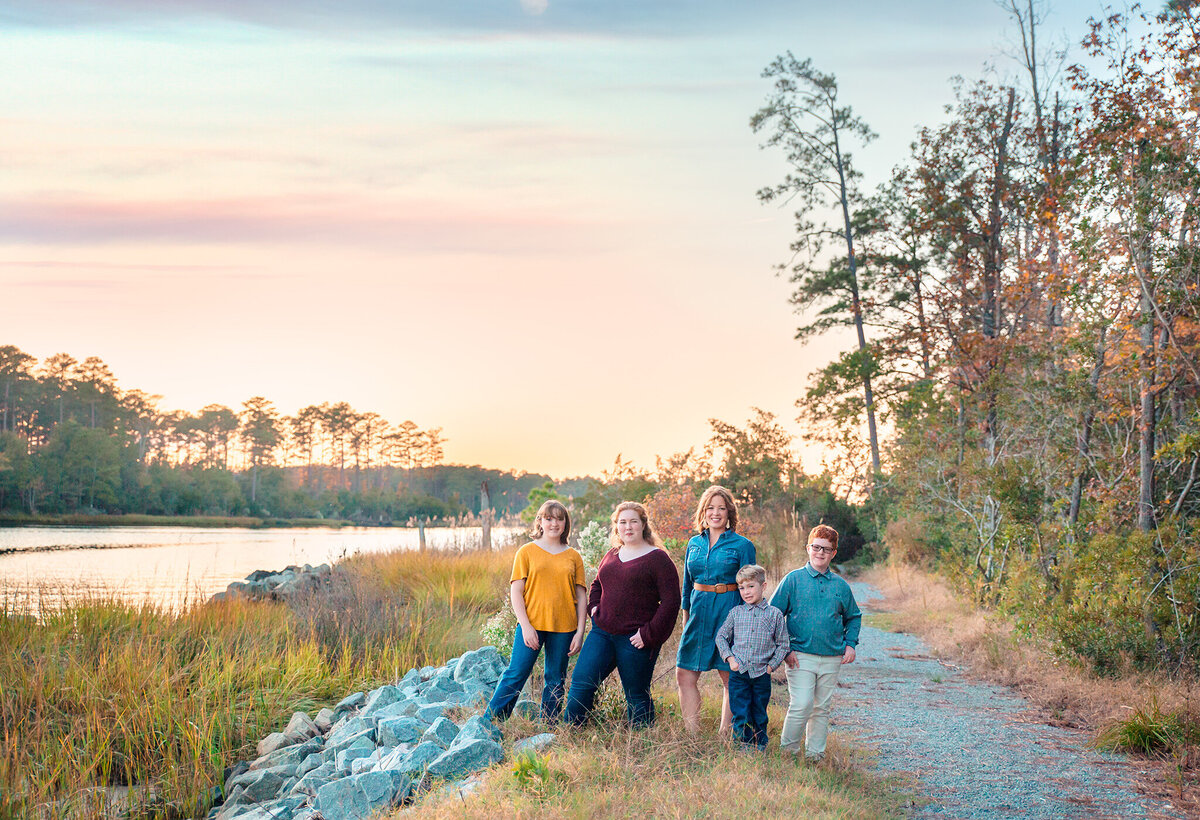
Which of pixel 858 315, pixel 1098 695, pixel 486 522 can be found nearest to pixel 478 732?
pixel 1098 695

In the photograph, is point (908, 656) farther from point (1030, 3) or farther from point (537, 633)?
point (1030, 3)

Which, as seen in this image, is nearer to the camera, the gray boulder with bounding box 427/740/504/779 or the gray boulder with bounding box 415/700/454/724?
the gray boulder with bounding box 427/740/504/779

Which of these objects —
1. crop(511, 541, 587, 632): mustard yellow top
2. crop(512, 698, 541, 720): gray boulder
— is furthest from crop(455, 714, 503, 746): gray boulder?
crop(511, 541, 587, 632): mustard yellow top

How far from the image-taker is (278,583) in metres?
15.9

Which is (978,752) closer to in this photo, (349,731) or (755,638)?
(755,638)

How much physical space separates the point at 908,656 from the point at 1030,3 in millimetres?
11684

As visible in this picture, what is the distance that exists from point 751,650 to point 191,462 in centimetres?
6360

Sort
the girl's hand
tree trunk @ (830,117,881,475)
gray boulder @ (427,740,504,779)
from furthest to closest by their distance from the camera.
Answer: tree trunk @ (830,117,881,475) → the girl's hand → gray boulder @ (427,740,504,779)

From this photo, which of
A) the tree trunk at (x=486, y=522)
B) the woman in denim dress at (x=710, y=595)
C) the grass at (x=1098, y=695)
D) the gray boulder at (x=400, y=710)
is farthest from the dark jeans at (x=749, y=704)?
the tree trunk at (x=486, y=522)

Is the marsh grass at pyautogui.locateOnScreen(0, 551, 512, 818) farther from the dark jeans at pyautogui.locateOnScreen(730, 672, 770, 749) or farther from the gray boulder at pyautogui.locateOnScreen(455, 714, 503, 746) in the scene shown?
the dark jeans at pyautogui.locateOnScreen(730, 672, 770, 749)

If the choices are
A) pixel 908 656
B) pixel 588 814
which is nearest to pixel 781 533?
pixel 908 656

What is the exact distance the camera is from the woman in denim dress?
505cm

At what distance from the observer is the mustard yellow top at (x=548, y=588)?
5062 mm

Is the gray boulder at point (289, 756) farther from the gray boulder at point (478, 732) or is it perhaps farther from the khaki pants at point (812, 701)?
the khaki pants at point (812, 701)
